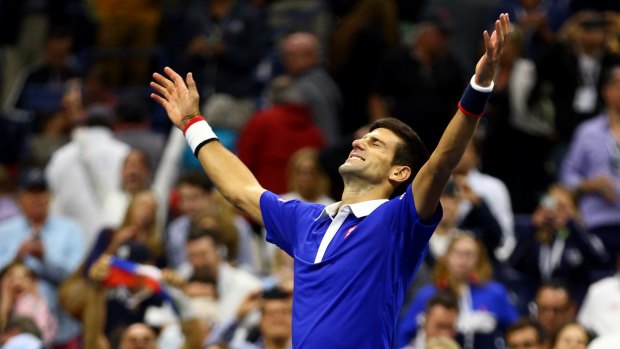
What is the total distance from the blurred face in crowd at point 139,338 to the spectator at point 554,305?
8.13 ft

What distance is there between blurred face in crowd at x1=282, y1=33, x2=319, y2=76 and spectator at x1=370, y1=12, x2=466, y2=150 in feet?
1.95

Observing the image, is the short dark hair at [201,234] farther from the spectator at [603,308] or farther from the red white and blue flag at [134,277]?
the spectator at [603,308]

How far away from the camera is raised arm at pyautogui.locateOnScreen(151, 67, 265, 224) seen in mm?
6719

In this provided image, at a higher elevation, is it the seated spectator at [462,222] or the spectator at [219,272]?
the spectator at [219,272]

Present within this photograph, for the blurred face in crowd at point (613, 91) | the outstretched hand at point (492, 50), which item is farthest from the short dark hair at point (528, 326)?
the outstretched hand at point (492, 50)

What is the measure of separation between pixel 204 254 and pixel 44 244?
4.81 feet

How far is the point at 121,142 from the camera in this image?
42.2 ft

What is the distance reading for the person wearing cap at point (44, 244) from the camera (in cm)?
1137

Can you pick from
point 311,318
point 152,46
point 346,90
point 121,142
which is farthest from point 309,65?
point 311,318

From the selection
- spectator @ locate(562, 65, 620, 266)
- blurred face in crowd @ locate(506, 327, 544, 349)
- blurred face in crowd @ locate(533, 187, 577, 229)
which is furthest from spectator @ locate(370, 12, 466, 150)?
blurred face in crowd @ locate(506, 327, 544, 349)

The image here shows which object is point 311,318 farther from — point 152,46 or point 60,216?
point 152,46

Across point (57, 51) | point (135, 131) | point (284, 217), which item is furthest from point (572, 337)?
point (57, 51)

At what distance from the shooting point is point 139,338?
982cm

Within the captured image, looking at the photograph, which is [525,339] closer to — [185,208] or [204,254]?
[204,254]
